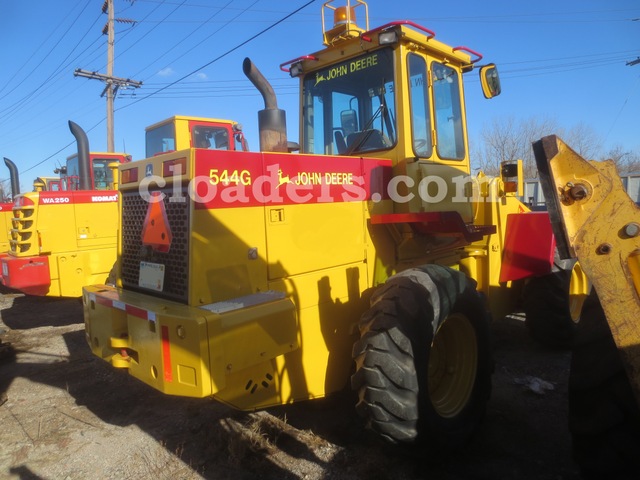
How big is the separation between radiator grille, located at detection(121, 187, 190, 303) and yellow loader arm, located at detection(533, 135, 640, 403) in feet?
6.43

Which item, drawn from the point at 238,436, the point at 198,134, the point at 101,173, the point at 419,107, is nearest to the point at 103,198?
the point at 198,134

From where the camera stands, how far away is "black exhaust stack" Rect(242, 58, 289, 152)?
337 cm

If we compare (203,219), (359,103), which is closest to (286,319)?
(203,219)

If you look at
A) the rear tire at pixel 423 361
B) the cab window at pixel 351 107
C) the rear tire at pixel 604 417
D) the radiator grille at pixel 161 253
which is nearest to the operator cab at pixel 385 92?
the cab window at pixel 351 107

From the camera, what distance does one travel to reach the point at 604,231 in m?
1.96

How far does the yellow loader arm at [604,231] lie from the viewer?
1934 mm

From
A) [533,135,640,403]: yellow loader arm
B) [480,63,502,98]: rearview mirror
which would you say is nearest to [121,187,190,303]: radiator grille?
[533,135,640,403]: yellow loader arm

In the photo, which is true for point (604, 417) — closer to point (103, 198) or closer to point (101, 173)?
point (103, 198)

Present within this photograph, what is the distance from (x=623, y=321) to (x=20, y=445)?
4.13 meters

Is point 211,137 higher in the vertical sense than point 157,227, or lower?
higher

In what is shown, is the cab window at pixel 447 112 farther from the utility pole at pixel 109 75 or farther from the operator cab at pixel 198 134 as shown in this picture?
the utility pole at pixel 109 75

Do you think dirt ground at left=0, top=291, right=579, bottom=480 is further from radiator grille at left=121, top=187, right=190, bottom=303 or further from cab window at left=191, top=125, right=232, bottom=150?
cab window at left=191, top=125, right=232, bottom=150

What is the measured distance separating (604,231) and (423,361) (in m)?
1.34

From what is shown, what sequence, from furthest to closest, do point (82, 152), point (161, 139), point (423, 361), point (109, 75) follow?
point (109, 75) < point (161, 139) < point (82, 152) < point (423, 361)
